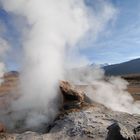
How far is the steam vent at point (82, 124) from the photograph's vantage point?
28.5 feet

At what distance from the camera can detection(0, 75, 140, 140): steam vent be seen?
8.67 metres

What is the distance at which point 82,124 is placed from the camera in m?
10.3

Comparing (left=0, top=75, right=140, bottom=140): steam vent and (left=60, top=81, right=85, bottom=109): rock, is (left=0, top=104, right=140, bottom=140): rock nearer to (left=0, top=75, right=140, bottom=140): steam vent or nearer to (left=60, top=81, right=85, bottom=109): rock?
(left=0, top=75, right=140, bottom=140): steam vent

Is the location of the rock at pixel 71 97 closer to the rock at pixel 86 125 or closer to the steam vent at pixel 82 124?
the steam vent at pixel 82 124

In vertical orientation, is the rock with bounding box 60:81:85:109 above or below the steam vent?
above

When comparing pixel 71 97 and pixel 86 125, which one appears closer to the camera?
pixel 86 125

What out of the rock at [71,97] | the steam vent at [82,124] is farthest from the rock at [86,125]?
the rock at [71,97]

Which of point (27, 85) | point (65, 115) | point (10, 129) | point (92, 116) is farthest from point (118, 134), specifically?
point (27, 85)

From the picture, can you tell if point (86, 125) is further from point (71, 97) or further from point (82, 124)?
point (71, 97)

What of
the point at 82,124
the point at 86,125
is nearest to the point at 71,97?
the point at 82,124

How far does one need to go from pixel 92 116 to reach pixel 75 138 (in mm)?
1561

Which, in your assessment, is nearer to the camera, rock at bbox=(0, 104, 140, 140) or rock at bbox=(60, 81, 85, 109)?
rock at bbox=(0, 104, 140, 140)

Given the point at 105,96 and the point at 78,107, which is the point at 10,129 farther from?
the point at 105,96

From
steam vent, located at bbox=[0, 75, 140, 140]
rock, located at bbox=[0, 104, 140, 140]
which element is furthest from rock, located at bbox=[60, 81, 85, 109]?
rock, located at bbox=[0, 104, 140, 140]
